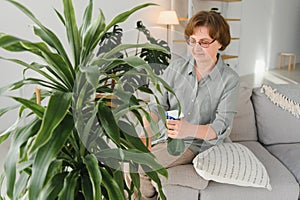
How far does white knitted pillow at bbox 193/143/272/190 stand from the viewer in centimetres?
166

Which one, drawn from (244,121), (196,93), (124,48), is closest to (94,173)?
(124,48)

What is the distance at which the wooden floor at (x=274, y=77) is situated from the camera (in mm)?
6250

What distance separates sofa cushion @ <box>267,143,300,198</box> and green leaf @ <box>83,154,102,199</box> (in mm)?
1409

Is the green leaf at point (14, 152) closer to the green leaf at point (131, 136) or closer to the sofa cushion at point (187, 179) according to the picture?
the green leaf at point (131, 136)

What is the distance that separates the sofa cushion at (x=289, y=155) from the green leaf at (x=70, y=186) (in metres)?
1.42

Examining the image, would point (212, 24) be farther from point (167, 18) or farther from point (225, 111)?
point (167, 18)

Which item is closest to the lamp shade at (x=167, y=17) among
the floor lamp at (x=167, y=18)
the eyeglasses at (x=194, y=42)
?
the floor lamp at (x=167, y=18)

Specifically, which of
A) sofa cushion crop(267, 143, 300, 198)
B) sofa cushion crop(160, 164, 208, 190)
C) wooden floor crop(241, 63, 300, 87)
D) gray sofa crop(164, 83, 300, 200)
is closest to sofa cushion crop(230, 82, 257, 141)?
gray sofa crop(164, 83, 300, 200)

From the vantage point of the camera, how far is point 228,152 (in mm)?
1781

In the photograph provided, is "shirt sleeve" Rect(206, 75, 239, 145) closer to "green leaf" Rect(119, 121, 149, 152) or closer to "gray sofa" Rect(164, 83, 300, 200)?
"gray sofa" Rect(164, 83, 300, 200)

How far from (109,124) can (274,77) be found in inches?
253

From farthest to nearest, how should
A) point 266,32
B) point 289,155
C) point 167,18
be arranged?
point 266,32
point 167,18
point 289,155

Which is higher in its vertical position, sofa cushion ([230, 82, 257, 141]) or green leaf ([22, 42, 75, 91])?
green leaf ([22, 42, 75, 91])

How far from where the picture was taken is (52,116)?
0.66m
